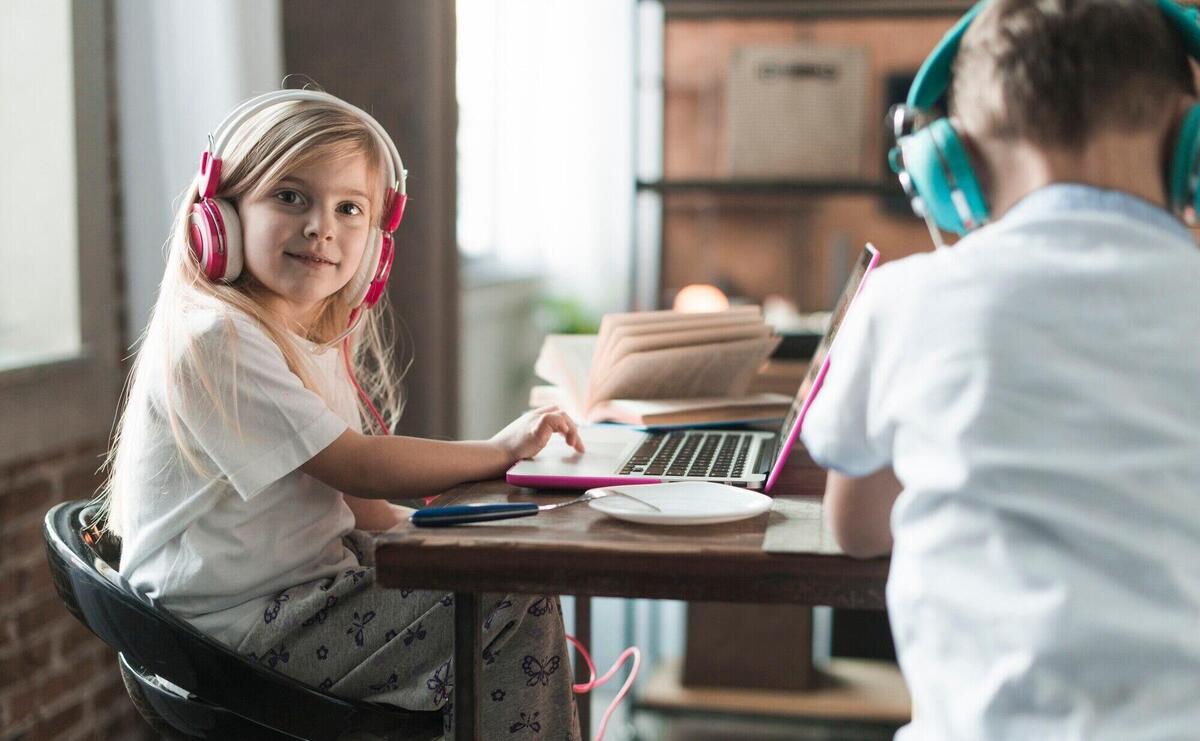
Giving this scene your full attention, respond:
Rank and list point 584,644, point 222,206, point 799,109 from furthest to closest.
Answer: point 799,109 → point 584,644 → point 222,206

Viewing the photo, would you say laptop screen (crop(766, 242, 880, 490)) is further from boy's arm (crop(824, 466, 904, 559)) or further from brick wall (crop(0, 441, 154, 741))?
brick wall (crop(0, 441, 154, 741))

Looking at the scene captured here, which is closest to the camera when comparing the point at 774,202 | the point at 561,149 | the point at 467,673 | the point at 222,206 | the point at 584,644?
the point at 467,673

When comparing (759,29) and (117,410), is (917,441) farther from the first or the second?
(759,29)

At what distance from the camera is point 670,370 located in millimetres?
1535

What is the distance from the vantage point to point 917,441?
2.43 feet

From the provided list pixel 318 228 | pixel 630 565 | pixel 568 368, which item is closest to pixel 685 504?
pixel 630 565

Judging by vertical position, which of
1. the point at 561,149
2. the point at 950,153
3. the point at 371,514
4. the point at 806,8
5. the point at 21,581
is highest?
the point at 806,8

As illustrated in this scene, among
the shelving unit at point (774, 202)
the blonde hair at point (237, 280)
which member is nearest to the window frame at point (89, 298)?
the blonde hair at point (237, 280)

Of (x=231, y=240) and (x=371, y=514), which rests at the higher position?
(x=231, y=240)

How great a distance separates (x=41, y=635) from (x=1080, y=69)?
189 centimetres

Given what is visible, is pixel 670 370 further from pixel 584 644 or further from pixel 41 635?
pixel 41 635

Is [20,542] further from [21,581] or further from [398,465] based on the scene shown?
[398,465]

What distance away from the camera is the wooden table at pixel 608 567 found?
2.78 feet

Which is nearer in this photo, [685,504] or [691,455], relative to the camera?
[685,504]
